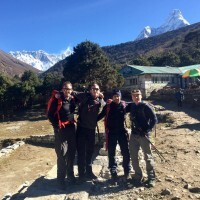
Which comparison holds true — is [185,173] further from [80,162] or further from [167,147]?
[167,147]

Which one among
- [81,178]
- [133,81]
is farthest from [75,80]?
[81,178]

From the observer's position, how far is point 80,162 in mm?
6777

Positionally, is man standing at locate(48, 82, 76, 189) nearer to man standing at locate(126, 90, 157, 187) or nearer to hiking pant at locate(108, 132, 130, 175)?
hiking pant at locate(108, 132, 130, 175)

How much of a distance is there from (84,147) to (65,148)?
482 mm

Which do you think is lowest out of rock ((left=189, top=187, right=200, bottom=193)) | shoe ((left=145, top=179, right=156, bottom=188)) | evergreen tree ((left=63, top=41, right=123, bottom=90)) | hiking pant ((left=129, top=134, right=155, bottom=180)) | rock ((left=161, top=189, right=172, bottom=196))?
rock ((left=189, top=187, right=200, bottom=193))

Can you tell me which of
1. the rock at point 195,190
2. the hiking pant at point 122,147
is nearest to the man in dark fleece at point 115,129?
the hiking pant at point 122,147

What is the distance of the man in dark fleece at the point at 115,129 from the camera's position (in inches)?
263

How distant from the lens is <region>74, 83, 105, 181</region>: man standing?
6.66 metres

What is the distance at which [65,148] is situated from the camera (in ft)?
21.3

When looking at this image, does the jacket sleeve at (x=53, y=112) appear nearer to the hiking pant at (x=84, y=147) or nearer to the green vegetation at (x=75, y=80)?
the hiking pant at (x=84, y=147)

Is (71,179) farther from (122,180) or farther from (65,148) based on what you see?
(122,180)

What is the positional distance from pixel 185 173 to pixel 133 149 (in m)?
1.70

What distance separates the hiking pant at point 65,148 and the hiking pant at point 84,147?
0.50 ft

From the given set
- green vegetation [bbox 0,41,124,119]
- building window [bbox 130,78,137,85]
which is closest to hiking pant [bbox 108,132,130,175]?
green vegetation [bbox 0,41,124,119]
